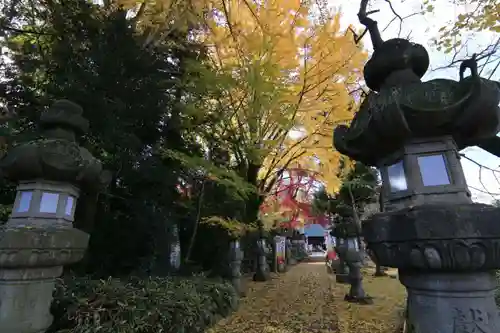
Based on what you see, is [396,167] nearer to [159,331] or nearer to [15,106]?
[159,331]

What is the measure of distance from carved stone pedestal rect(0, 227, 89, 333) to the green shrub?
589mm

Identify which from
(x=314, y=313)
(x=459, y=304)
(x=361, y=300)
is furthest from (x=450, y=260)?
(x=361, y=300)

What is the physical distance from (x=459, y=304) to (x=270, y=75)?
189 inches

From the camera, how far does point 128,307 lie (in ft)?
13.8

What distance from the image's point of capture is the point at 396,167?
2463 millimetres

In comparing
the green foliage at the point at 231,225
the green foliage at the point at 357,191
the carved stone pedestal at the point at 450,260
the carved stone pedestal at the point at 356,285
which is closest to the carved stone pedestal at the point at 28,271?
the carved stone pedestal at the point at 450,260

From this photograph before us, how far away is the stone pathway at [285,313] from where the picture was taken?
18.1ft

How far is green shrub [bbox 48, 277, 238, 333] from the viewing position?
3.91 m

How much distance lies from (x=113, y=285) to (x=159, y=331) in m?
1.08

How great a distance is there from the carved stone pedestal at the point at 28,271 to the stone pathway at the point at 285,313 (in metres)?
3.11

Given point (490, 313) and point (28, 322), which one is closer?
point (490, 313)

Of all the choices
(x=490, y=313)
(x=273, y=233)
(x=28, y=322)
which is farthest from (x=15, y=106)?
(x=273, y=233)

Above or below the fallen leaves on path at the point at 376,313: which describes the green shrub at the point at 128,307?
above

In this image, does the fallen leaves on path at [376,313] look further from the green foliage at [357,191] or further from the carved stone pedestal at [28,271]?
the carved stone pedestal at [28,271]
